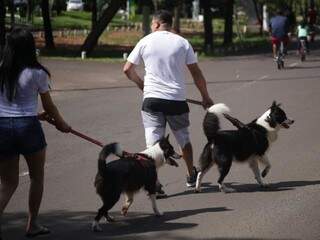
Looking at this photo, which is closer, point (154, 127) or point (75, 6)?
point (154, 127)

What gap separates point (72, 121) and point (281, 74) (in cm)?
1038

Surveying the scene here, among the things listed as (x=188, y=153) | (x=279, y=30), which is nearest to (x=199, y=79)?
(x=188, y=153)

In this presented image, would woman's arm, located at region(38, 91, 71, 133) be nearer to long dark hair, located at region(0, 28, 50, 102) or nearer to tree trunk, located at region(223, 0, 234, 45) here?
long dark hair, located at region(0, 28, 50, 102)

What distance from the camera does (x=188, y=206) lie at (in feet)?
26.0

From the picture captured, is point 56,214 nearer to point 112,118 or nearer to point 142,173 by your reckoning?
point 142,173

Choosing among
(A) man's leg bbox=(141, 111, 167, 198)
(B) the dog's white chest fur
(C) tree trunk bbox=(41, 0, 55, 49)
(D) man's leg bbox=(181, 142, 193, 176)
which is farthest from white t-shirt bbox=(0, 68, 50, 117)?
(C) tree trunk bbox=(41, 0, 55, 49)

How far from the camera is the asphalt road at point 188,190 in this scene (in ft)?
23.0

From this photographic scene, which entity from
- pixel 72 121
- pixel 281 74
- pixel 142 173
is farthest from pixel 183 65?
pixel 281 74

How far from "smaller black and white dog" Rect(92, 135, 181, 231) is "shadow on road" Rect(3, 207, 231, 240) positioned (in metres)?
0.12

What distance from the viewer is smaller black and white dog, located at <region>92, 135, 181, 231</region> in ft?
22.3

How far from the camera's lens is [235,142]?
8.40m

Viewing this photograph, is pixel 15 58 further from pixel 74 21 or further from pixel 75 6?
pixel 75 6

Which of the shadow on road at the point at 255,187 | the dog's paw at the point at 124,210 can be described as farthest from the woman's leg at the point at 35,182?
the shadow on road at the point at 255,187

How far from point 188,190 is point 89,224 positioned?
1788 mm
